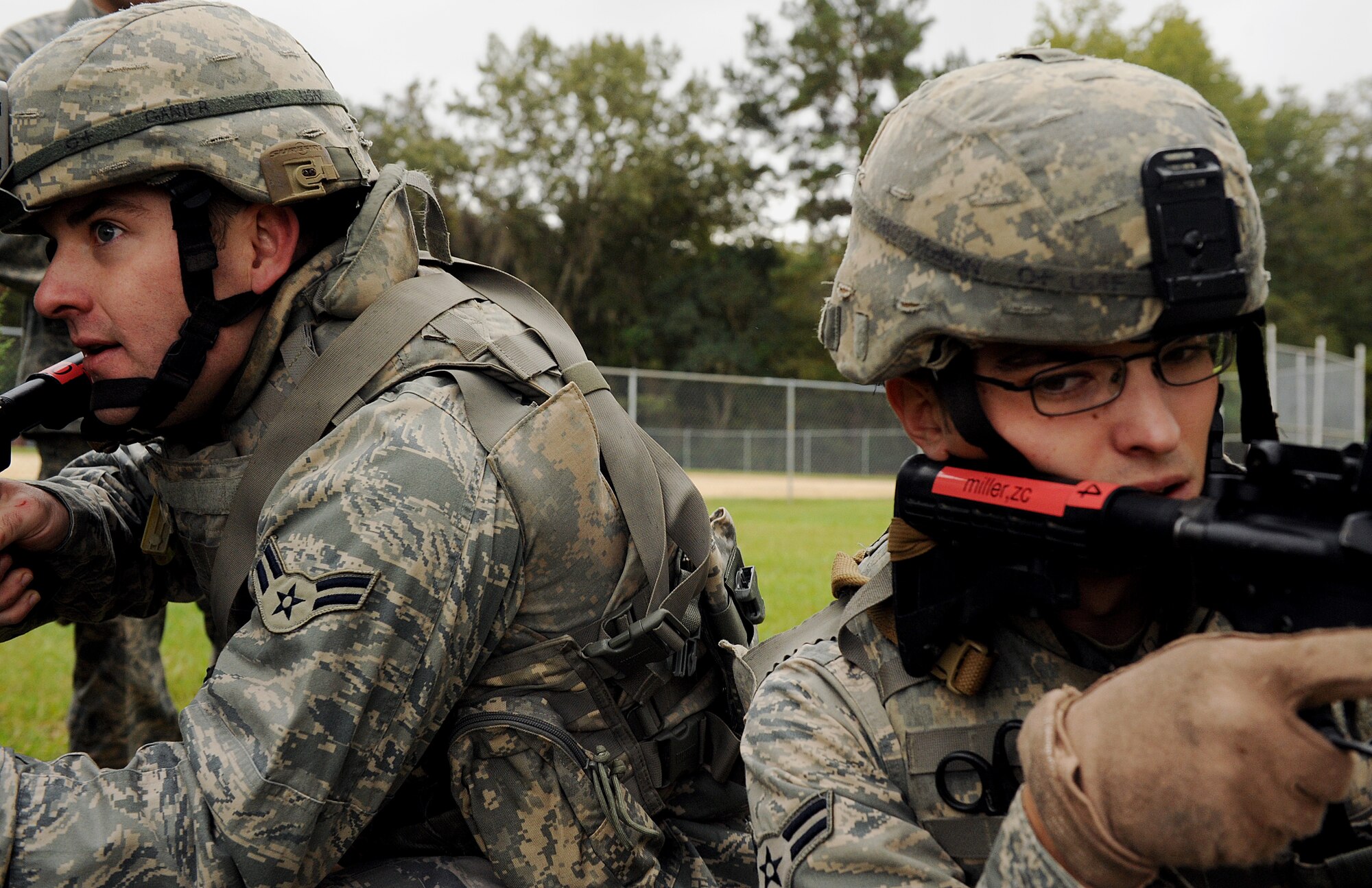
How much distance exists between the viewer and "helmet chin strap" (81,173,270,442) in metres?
2.40

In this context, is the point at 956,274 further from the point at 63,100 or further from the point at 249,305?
the point at 63,100

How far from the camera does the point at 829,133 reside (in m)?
42.3

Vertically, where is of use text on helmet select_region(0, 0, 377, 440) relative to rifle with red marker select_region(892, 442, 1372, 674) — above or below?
above

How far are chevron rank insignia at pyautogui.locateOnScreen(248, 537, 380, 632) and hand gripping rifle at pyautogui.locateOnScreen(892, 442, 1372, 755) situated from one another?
903 millimetres

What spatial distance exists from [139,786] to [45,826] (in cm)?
15

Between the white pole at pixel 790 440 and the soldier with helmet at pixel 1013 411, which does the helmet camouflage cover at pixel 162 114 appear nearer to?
the soldier with helmet at pixel 1013 411

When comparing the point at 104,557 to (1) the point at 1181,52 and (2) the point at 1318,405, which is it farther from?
(1) the point at 1181,52

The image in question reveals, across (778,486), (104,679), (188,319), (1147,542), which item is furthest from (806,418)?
(1147,542)

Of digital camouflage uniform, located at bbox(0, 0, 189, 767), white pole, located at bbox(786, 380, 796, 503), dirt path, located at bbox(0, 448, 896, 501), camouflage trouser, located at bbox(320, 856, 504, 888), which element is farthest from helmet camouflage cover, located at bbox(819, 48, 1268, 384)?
white pole, located at bbox(786, 380, 796, 503)

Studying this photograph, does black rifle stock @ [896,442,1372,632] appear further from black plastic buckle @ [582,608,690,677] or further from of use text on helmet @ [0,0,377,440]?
of use text on helmet @ [0,0,377,440]

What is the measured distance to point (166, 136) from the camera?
2381mm

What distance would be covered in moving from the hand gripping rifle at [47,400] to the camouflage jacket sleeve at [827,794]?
169cm

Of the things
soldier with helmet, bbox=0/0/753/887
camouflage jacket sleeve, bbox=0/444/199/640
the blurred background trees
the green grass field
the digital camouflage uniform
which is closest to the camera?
soldier with helmet, bbox=0/0/753/887

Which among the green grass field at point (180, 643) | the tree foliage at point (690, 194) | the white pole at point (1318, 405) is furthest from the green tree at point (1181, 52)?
the green grass field at point (180, 643)
